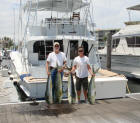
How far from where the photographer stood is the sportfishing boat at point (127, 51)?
11336mm

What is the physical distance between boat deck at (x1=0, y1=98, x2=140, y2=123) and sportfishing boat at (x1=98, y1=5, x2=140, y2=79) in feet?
20.2

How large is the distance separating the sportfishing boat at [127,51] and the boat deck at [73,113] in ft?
20.2

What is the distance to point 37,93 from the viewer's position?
17.8 feet

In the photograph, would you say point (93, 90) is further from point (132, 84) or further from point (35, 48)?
point (132, 84)

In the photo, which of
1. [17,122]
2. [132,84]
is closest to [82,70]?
[17,122]

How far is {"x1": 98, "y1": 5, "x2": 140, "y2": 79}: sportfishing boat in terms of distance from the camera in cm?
1134

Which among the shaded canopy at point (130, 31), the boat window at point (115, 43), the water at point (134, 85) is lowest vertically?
the water at point (134, 85)

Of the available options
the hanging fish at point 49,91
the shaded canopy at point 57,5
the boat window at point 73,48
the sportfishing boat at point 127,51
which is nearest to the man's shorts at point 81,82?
the hanging fish at point 49,91

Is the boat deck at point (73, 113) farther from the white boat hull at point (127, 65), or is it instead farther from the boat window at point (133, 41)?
the boat window at point (133, 41)

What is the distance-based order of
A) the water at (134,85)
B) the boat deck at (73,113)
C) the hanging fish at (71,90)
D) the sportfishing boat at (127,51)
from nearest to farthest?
the boat deck at (73,113)
the hanging fish at (71,90)
the water at (134,85)
the sportfishing boat at (127,51)

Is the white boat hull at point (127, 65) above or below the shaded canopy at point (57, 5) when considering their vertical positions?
below

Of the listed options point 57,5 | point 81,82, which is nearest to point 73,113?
point 81,82

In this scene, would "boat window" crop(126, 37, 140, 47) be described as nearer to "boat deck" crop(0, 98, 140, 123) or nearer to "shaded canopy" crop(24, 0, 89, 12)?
"shaded canopy" crop(24, 0, 89, 12)

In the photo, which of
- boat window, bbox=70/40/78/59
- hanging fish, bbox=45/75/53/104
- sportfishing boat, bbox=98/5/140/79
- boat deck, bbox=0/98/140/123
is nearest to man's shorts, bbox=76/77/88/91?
boat deck, bbox=0/98/140/123
